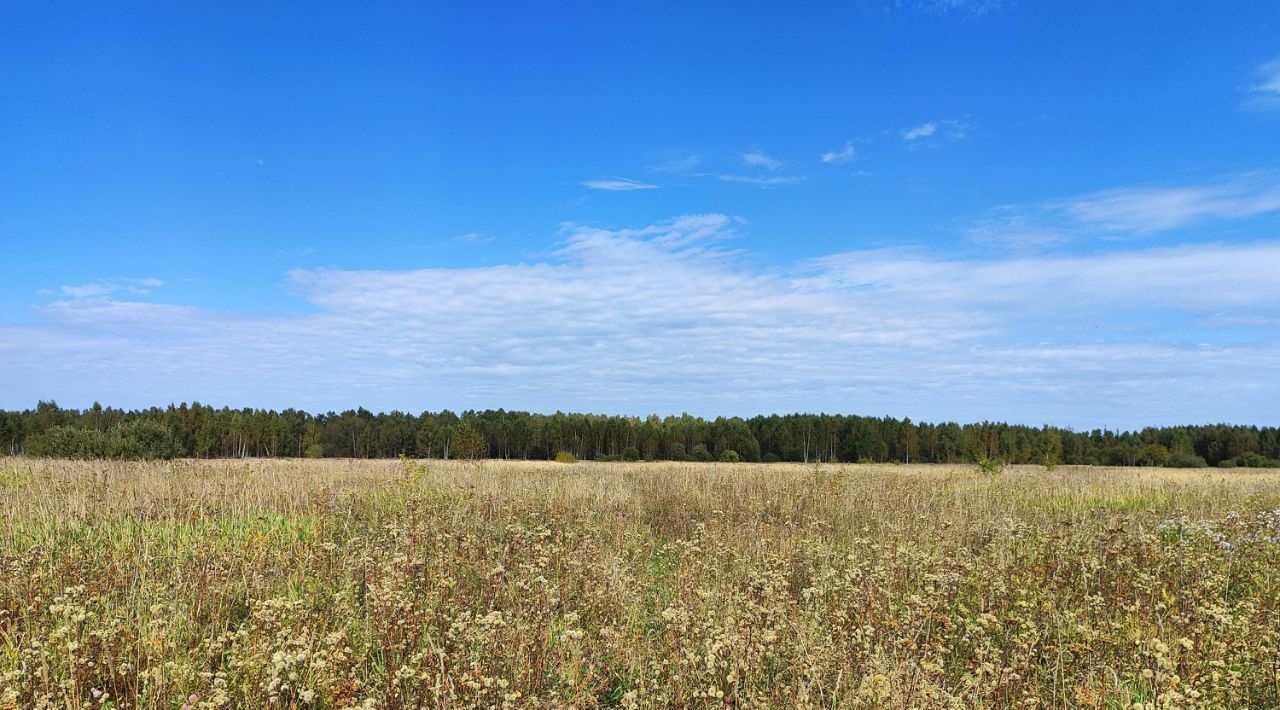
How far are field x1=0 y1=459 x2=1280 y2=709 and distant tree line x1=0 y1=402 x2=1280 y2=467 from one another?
58.8 m

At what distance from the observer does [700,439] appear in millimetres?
82750

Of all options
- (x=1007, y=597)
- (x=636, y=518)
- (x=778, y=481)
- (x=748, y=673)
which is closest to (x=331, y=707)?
(x=748, y=673)

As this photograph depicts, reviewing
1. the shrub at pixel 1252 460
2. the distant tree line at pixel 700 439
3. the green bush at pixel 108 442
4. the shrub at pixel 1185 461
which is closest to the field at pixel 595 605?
the green bush at pixel 108 442

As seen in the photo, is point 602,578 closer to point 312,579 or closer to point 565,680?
point 565,680

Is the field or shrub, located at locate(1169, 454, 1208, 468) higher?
the field

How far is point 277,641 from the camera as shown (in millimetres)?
3984

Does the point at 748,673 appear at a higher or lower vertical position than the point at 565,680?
higher

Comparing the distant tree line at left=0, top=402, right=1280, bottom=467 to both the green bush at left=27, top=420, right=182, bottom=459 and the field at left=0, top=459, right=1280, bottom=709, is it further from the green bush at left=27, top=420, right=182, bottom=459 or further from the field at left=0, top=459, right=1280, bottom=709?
the field at left=0, top=459, right=1280, bottom=709

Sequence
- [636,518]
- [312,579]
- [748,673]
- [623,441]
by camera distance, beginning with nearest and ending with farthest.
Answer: [748,673], [312,579], [636,518], [623,441]

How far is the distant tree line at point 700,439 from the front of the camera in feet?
235

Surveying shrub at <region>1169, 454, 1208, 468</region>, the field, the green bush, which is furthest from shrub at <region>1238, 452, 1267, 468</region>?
the green bush

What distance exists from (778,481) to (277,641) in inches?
538

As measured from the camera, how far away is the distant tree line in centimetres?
7150

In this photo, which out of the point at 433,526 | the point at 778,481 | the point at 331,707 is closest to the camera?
the point at 331,707
